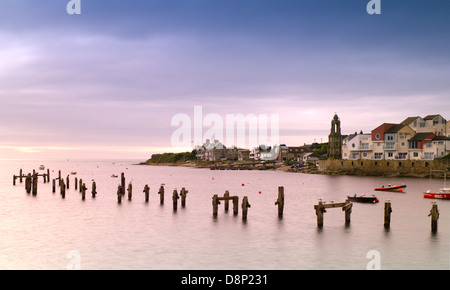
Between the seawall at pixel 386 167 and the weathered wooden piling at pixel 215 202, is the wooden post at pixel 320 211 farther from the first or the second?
the seawall at pixel 386 167

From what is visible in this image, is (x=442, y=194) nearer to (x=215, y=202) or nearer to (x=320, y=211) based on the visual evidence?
(x=320, y=211)

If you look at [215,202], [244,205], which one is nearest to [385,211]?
[244,205]

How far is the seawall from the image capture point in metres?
107

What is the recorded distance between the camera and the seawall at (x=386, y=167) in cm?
10706

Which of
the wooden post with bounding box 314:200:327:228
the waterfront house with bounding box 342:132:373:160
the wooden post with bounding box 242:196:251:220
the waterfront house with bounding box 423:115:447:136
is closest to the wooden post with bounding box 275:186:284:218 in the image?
the wooden post with bounding box 242:196:251:220

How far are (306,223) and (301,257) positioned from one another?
12.4 meters

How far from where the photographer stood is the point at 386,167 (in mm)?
115500

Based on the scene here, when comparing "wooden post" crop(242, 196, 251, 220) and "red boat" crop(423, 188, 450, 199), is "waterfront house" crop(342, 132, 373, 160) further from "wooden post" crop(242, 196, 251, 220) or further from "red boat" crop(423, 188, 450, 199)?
"wooden post" crop(242, 196, 251, 220)

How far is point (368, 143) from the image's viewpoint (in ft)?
399

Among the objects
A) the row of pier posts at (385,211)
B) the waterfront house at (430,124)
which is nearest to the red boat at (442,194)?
the row of pier posts at (385,211)

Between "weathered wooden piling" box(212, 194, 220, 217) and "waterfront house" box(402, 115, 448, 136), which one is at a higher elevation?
"waterfront house" box(402, 115, 448, 136)
